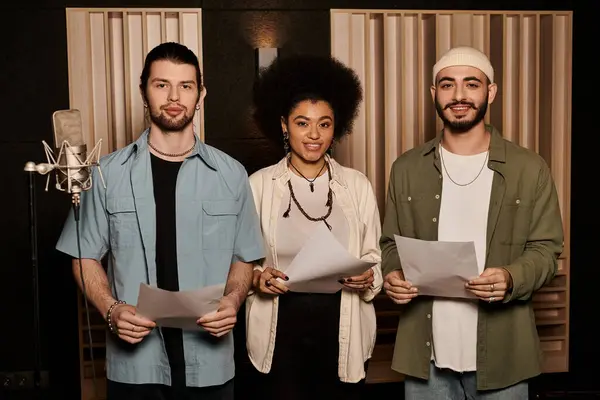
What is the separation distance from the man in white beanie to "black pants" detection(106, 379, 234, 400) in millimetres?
815

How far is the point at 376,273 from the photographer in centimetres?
347

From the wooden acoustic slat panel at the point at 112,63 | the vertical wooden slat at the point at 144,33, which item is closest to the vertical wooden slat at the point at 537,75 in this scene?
the wooden acoustic slat panel at the point at 112,63

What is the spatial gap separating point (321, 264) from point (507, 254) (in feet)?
2.49

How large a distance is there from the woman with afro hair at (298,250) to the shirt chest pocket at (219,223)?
0.92 feet

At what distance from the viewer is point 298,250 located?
337 cm

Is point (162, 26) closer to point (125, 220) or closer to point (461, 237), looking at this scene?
point (125, 220)

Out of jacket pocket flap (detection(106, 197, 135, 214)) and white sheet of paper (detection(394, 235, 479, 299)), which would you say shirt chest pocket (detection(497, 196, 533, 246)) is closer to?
white sheet of paper (detection(394, 235, 479, 299))

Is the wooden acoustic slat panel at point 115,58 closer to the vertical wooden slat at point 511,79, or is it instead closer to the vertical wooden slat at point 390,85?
the vertical wooden slat at point 390,85

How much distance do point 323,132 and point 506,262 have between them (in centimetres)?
94

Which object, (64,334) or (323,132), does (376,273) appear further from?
(64,334)

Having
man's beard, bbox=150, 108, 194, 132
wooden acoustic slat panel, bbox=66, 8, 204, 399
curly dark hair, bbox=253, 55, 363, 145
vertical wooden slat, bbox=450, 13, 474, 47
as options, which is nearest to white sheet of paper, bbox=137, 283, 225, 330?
man's beard, bbox=150, 108, 194, 132

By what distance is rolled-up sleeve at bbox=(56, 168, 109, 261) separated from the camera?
300cm

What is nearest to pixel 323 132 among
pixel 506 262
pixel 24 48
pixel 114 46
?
pixel 506 262

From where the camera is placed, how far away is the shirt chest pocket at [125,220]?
9.78 feet
